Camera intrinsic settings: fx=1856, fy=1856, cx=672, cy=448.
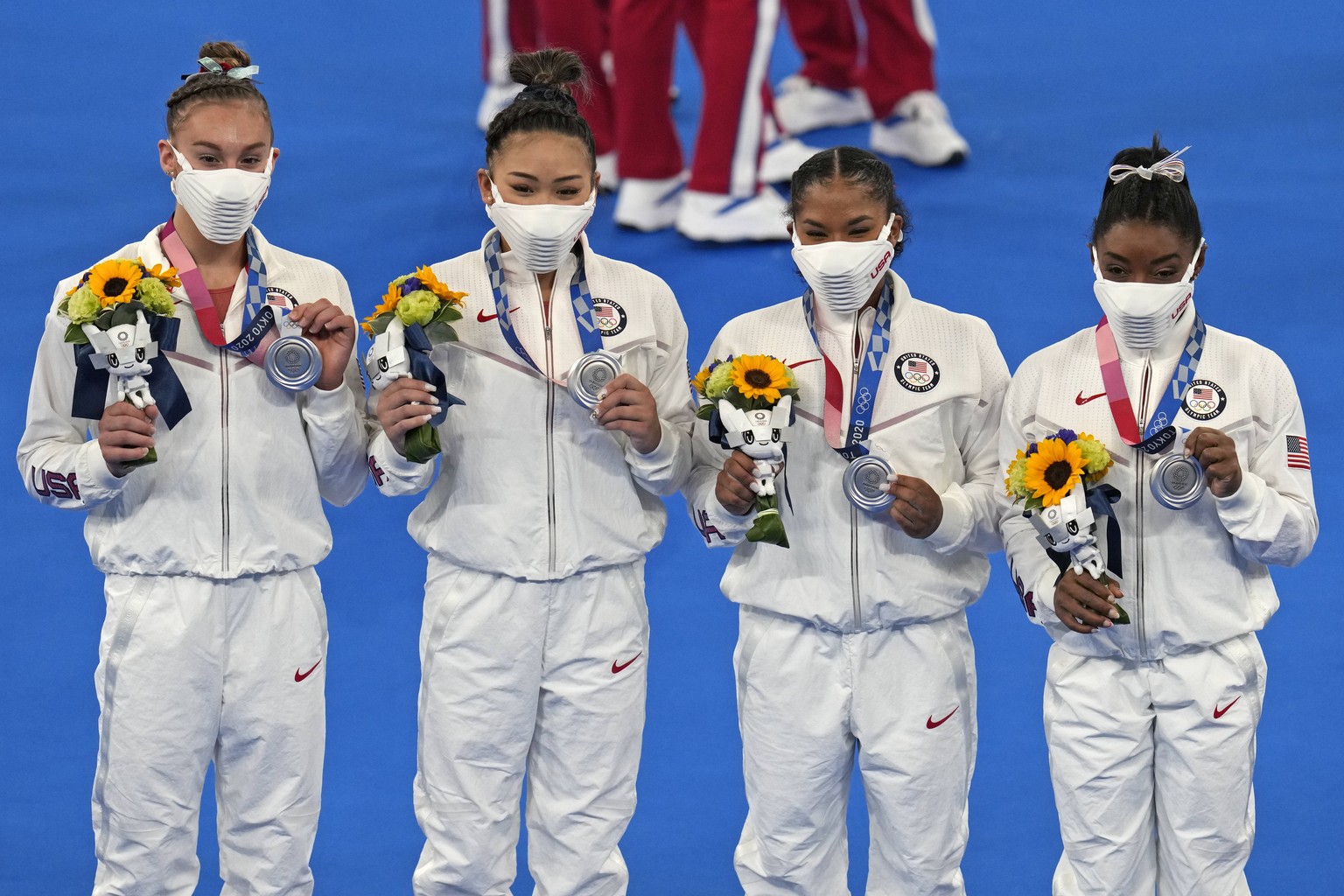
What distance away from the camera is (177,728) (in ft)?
15.9

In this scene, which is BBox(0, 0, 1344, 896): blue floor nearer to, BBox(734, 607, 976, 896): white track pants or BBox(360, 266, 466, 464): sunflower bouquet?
BBox(734, 607, 976, 896): white track pants

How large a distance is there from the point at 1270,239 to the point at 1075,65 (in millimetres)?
2828

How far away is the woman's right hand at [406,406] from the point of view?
4.68 metres

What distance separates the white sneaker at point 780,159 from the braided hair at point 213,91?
19.6ft

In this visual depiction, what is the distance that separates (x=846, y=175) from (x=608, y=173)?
6.34m

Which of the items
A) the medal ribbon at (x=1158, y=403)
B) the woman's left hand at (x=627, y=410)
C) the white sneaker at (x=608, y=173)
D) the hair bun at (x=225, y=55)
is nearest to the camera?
the medal ribbon at (x=1158, y=403)

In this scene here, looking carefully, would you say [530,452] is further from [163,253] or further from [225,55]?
[225,55]

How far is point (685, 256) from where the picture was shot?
1018 cm

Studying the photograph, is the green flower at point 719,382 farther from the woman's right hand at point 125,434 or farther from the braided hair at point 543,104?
the woman's right hand at point 125,434

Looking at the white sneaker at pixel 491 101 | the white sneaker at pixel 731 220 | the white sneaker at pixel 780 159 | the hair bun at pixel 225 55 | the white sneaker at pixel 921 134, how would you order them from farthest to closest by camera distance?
the white sneaker at pixel 491 101
the white sneaker at pixel 921 134
the white sneaker at pixel 780 159
the white sneaker at pixel 731 220
the hair bun at pixel 225 55

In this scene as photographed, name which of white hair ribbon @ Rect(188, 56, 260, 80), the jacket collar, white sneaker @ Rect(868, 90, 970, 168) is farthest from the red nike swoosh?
white sneaker @ Rect(868, 90, 970, 168)

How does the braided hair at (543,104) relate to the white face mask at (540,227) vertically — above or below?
above

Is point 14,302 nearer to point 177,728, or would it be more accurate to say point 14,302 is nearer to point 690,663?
point 690,663

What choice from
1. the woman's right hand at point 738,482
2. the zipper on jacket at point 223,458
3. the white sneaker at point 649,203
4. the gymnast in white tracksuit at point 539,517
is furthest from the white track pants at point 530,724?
the white sneaker at point 649,203
